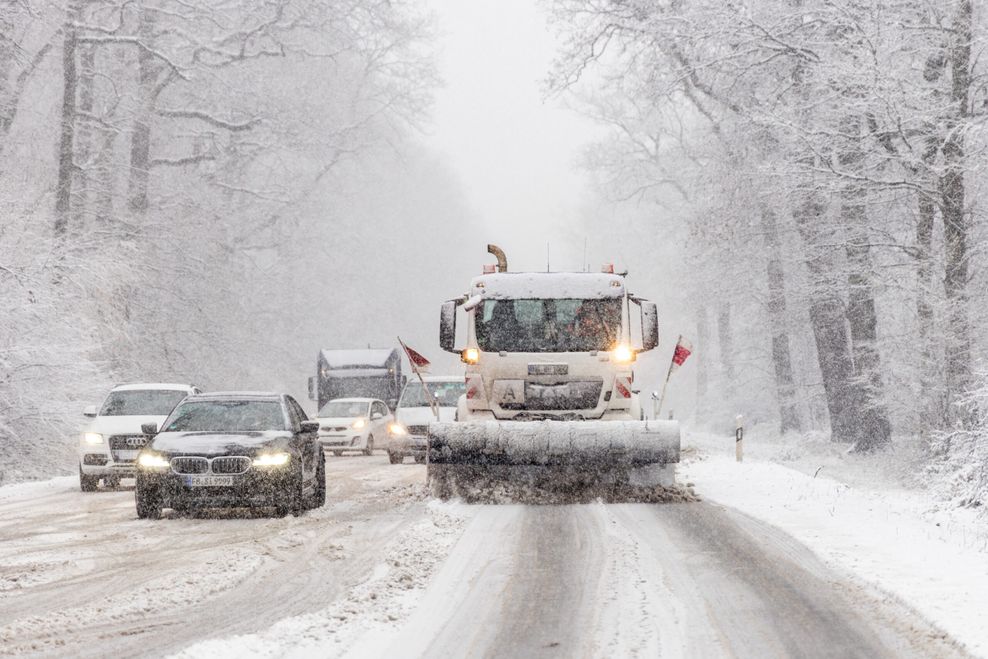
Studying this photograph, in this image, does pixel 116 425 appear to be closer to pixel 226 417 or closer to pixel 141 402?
pixel 141 402

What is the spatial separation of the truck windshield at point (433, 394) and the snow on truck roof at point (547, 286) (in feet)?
33.4

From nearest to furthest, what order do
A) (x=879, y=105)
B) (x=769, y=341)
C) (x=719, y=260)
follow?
(x=879, y=105), (x=719, y=260), (x=769, y=341)

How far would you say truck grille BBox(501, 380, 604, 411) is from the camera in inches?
624

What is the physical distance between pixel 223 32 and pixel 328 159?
504 inches

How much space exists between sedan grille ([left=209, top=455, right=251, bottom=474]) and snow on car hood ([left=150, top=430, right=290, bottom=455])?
0.30ft

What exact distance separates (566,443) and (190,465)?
440 cm

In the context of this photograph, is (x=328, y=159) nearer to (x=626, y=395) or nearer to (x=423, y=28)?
(x=423, y=28)

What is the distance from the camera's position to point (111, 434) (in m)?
18.4

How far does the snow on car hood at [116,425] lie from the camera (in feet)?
60.6

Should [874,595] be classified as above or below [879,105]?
below

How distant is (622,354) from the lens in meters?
16.1

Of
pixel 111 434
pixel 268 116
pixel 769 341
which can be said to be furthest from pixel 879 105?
pixel 268 116

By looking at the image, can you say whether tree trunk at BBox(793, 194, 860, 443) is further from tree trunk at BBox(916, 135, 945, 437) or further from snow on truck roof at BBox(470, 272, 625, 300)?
snow on truck roof at BBox(470, 272, 625, 300)

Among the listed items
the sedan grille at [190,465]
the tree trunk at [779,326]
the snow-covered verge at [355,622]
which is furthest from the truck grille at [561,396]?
the tree trunk at [779,326]
